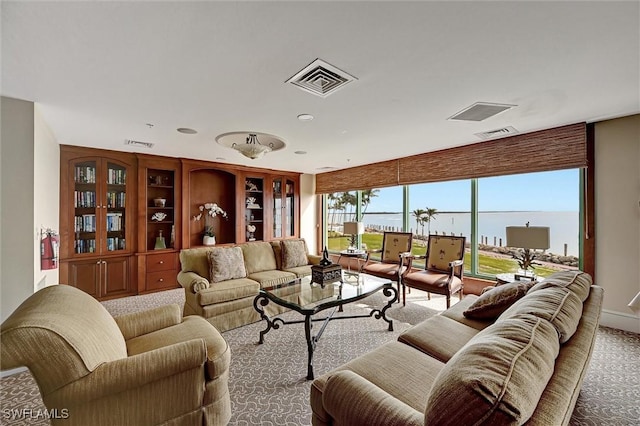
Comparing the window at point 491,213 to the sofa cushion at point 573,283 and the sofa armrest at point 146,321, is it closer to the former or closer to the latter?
the sofa cushion at point 573,283

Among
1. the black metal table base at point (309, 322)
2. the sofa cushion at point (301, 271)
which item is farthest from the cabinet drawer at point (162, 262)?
the black metal table base at point (309, 322)

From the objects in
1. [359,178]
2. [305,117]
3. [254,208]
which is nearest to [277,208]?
[254,208]

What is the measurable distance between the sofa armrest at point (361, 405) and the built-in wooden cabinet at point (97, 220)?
470 cm

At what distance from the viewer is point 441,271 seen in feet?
13.4

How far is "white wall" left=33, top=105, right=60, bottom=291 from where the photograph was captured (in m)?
2.61

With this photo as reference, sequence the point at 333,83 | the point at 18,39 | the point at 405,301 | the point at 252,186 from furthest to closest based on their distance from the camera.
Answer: the point at 252,186 < the point at 405,301 < the point at 333,83 < the point at 18,39

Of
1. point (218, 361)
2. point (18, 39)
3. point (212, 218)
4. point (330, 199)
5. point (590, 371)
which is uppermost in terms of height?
point (18, 39)

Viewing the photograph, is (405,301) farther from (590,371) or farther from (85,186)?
(85,186)

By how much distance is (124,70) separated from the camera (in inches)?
78.6

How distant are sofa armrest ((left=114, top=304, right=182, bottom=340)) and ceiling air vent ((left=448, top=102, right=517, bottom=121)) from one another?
332 cm

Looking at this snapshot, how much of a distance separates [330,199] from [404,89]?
16.6 feet

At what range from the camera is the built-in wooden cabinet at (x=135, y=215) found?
14.0ft

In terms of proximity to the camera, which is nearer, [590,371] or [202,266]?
[590,371]

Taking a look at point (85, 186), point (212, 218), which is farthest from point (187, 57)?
point (212, 218)
